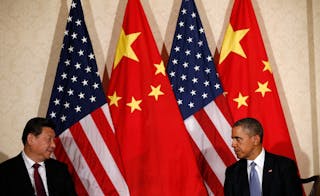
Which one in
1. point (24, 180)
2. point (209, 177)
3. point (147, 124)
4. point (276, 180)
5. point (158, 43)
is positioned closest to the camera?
point (24, 180)

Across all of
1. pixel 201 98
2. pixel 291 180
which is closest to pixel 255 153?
pixel 291 180

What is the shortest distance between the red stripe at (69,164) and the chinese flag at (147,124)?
0.42m

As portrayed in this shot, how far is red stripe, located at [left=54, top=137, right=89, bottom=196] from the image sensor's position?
387 cm

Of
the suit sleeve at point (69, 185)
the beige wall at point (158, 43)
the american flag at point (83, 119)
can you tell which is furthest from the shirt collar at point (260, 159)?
the suit sleeve at point (69, 185)

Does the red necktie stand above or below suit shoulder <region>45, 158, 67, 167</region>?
below

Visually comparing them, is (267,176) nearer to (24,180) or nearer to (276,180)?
(276,180)

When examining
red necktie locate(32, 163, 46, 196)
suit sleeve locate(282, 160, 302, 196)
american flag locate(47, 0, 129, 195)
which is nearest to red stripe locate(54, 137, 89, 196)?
american flag locate(47, 0, 129, 195)

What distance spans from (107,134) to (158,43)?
3.84ft

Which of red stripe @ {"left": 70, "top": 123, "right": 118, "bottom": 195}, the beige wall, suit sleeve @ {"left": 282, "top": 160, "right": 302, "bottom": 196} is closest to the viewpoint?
suit sleeve @ {"left": 282, "top": 160, "right": 302, "bottom": 196}

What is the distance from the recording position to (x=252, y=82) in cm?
426

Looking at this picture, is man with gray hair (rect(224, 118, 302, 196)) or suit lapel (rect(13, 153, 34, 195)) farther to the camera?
man with gray hair (rect(224, 118, 302, 196))

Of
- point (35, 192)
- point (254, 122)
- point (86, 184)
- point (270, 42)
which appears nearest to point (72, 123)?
point (86, 184)

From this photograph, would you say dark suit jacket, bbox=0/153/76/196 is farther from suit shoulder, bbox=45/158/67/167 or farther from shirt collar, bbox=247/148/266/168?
shirt collar, bbox=247/148/266/168

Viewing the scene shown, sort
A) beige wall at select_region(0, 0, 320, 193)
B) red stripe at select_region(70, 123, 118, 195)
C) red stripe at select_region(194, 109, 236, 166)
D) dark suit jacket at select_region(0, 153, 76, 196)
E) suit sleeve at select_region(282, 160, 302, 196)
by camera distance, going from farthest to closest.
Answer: beige wall at select_region(0, 0, 320, 193) < red stripe at select_region(194, 109, 236, 166) < red stripe at select_region(70, 123, 118, 195) < suit sleeve at select_region(282, 160, 302, 196) < dark suit jacket at select_region(0, 153, 76, 196)
